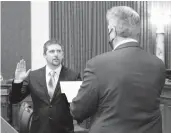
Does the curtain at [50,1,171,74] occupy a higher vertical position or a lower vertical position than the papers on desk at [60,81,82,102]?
higher

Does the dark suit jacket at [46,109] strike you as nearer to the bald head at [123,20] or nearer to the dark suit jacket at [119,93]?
the dark suit jacket at [119,93]

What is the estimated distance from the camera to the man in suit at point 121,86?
1.61 meters

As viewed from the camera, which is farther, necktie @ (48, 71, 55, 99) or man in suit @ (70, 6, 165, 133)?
necktie @ (48, 71, 55, 99)

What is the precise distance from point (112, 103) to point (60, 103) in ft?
2.99

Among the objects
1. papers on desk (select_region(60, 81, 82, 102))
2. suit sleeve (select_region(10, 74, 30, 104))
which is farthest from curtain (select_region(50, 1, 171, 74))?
papers on desk (select_region(60, 81, 82, 102))

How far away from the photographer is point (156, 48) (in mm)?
5781

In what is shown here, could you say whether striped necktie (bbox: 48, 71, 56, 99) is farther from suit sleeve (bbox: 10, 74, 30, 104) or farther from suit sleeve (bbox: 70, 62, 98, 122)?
suit sleeve (bbox: 70, 62, 98, 122)

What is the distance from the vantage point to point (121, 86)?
1.60 metres

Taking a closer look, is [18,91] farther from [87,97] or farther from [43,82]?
[87,97]

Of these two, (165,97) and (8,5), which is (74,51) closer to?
(8,5)

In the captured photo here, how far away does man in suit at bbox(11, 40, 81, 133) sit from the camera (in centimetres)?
243

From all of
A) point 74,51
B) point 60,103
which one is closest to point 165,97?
point 60,103

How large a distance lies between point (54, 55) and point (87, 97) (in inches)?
39.8

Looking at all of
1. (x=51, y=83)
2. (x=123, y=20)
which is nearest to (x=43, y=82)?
(x=51, y=83)
